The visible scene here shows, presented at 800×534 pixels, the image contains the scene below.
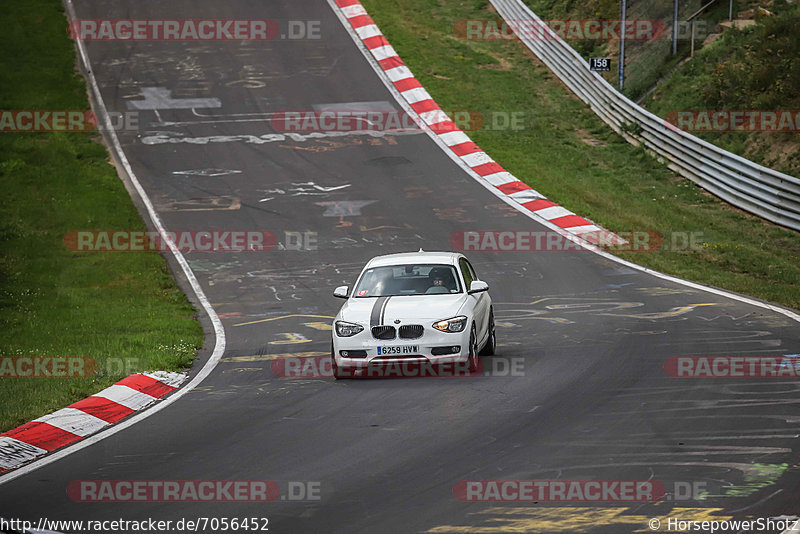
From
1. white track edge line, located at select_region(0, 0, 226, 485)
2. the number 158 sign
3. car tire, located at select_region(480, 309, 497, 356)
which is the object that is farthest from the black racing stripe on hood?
the number 158 sign

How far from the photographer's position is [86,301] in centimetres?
A: 1806

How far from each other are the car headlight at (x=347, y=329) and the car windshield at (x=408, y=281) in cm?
95

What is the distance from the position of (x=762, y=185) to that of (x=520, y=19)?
1759cm

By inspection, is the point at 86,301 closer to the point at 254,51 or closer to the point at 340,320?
the point at 340,320

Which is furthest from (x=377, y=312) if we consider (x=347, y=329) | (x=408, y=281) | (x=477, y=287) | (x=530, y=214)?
(x=530, y=214)

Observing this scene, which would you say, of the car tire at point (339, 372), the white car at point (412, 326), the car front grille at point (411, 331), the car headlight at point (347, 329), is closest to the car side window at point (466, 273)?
the white car at point (412, 326)

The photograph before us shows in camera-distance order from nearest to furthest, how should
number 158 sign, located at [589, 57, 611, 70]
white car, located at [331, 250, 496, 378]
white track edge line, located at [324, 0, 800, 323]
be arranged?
white car, located at [331, 250, 496, 378], white track edge line, located at [324, 0, 800, 323], number 158 sign, located at [589, 57, 611, 70]

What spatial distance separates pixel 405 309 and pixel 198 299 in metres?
7.46

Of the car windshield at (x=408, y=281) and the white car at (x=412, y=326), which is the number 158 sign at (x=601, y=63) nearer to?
the car windshield at (x=408, y=281)

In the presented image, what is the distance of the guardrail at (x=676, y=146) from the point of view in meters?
22.6

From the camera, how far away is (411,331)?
476 inches

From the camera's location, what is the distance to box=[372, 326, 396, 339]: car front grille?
478 inches

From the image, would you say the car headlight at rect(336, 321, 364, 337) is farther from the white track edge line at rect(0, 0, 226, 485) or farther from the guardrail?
the guardrail

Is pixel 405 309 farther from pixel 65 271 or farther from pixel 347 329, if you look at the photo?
pixel 65 271
